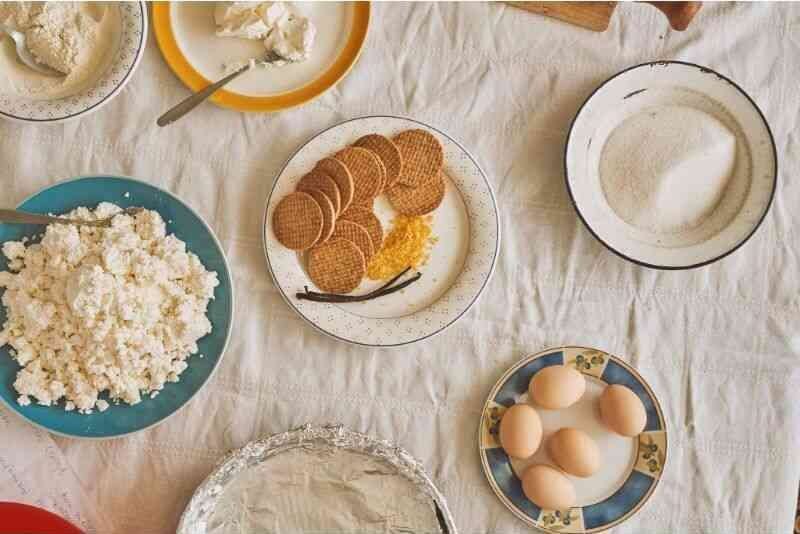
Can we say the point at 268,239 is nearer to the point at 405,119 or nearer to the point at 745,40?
the point at 405,119

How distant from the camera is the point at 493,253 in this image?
2.78 feet

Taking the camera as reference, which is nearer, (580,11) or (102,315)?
(102,315)

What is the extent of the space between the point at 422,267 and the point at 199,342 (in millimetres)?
260

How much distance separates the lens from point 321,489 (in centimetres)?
79

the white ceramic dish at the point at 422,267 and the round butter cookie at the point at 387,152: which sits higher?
the round butter cookie at the point at 387,152

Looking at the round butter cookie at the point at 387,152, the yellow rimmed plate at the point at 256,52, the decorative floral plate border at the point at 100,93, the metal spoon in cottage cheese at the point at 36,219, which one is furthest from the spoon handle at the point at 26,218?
the round butter cookie at the point at 387,152

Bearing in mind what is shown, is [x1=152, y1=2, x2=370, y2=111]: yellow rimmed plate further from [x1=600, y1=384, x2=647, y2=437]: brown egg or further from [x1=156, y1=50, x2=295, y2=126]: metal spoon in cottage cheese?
[x1=600, y1=384, x2=647, y2=437]: brown egg

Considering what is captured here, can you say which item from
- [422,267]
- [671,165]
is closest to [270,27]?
[422,267]

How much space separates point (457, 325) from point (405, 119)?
0.24m

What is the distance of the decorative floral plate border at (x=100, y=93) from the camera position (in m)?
0.82

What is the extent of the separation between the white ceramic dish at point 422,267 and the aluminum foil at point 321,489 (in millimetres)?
123

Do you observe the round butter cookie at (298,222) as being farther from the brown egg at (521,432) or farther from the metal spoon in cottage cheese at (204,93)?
the brown egg at (521,432)

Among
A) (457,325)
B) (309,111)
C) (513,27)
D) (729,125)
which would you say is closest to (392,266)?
(457,325)

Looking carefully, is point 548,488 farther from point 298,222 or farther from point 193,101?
point 193,101
